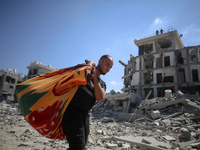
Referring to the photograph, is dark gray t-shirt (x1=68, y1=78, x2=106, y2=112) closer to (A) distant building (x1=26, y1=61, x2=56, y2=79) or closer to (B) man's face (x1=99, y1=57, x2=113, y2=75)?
(B) man's face (x1=99, y1=57, x2=113, y2=75)

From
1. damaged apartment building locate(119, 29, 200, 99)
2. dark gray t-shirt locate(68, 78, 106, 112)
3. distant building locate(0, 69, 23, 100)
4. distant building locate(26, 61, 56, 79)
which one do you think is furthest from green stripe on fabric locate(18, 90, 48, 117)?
distant building locate(26, 61, 56, 79)

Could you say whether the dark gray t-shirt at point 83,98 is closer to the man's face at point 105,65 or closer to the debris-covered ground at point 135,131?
the man's face at point 105,65

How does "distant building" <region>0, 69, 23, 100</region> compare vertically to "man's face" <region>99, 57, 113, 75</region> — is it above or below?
above

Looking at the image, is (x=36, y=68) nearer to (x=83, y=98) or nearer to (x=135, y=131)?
(x=135, y=131)

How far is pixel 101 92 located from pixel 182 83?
86.1ft

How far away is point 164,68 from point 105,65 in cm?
2711

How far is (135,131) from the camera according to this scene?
6.99 m

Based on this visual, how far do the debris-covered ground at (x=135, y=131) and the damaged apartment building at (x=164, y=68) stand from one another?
37.8 feet

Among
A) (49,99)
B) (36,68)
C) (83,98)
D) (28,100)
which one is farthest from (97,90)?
(36,68)

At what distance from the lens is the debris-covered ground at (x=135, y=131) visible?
3.93 metres

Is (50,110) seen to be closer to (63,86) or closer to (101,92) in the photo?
(63,86)

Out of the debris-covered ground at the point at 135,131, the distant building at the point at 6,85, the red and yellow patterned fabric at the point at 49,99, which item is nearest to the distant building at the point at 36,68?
the distant building at the point at 6,85

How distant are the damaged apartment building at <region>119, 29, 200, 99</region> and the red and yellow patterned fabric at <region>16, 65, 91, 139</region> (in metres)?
24.5

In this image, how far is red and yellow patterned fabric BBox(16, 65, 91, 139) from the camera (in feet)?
5.03
